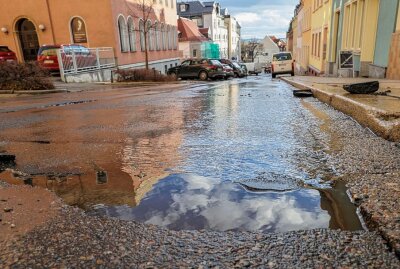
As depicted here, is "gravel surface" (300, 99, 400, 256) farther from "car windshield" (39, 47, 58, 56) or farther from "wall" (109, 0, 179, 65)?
"wall" (109, 0, 179, 65)

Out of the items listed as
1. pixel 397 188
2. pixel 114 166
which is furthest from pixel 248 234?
pixel 114 166

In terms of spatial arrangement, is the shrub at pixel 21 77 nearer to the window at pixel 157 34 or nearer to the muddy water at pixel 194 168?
the muddy water at pixel 194 168

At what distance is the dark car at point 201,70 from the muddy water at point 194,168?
1678 cm

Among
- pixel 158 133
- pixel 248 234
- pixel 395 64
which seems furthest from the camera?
pixel 395 64

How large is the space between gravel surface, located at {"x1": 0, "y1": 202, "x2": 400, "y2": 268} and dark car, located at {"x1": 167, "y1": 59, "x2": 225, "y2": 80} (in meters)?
21.3

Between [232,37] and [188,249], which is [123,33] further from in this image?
[232,37]

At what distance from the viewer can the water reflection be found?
2.31 m

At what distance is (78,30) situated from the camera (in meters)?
23.3

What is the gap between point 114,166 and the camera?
366cm

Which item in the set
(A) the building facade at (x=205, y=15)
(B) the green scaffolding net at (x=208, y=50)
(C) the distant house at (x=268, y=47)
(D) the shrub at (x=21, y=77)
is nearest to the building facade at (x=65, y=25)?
(D) the shrub at (x=21, y=77)

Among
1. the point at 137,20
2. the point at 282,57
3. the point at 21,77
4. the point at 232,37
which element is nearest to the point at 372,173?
the point at 21,77

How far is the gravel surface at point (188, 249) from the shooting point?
182 cm

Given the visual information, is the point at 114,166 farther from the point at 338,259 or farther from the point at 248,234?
the point at 338,259

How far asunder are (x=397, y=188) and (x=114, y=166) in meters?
2.67
